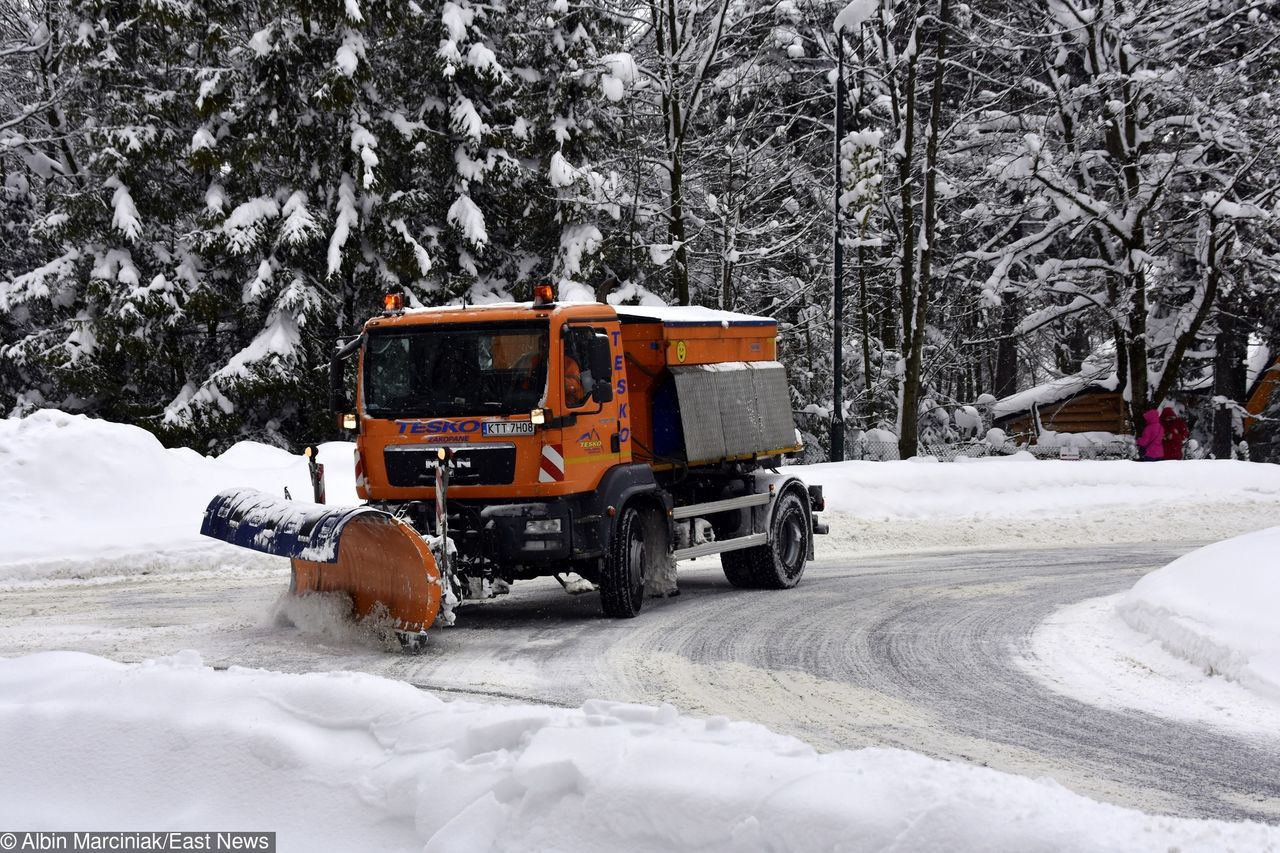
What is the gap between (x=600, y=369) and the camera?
9.98 m

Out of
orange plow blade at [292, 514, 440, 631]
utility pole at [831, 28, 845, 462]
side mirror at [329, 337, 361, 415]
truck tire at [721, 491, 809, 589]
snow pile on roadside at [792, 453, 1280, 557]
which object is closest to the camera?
orange plow blade at [292, 514, 440, 631]

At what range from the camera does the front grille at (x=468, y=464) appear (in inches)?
387

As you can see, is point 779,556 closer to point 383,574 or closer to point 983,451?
point 383,574

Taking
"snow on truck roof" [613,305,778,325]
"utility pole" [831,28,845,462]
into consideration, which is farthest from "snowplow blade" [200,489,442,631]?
"utility pole" [831,28,845,462]

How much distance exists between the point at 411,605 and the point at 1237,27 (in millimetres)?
24035

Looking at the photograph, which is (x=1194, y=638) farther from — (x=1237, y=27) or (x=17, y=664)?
(x=1237, y=27)

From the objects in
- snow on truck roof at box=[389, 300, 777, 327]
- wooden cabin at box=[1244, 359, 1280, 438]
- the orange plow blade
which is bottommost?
the orange plow blade

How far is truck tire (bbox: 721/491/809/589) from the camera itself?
1286cm

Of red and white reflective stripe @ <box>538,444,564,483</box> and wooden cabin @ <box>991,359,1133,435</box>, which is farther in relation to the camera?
wooden cabin @ <box>991,359,1133,435</box>

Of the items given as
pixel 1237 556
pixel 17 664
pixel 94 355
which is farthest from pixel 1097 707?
pixel 94 355

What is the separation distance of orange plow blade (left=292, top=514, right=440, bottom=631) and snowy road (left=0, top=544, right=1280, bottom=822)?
0.85ft

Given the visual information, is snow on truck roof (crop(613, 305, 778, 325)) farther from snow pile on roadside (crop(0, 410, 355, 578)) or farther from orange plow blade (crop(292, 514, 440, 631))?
snow pile on roadside (crop(0, 410, 355, 578))

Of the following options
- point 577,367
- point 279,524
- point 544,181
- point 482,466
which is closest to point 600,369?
point 577,367

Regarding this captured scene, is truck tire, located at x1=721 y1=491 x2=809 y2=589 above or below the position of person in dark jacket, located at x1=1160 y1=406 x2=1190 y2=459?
below
